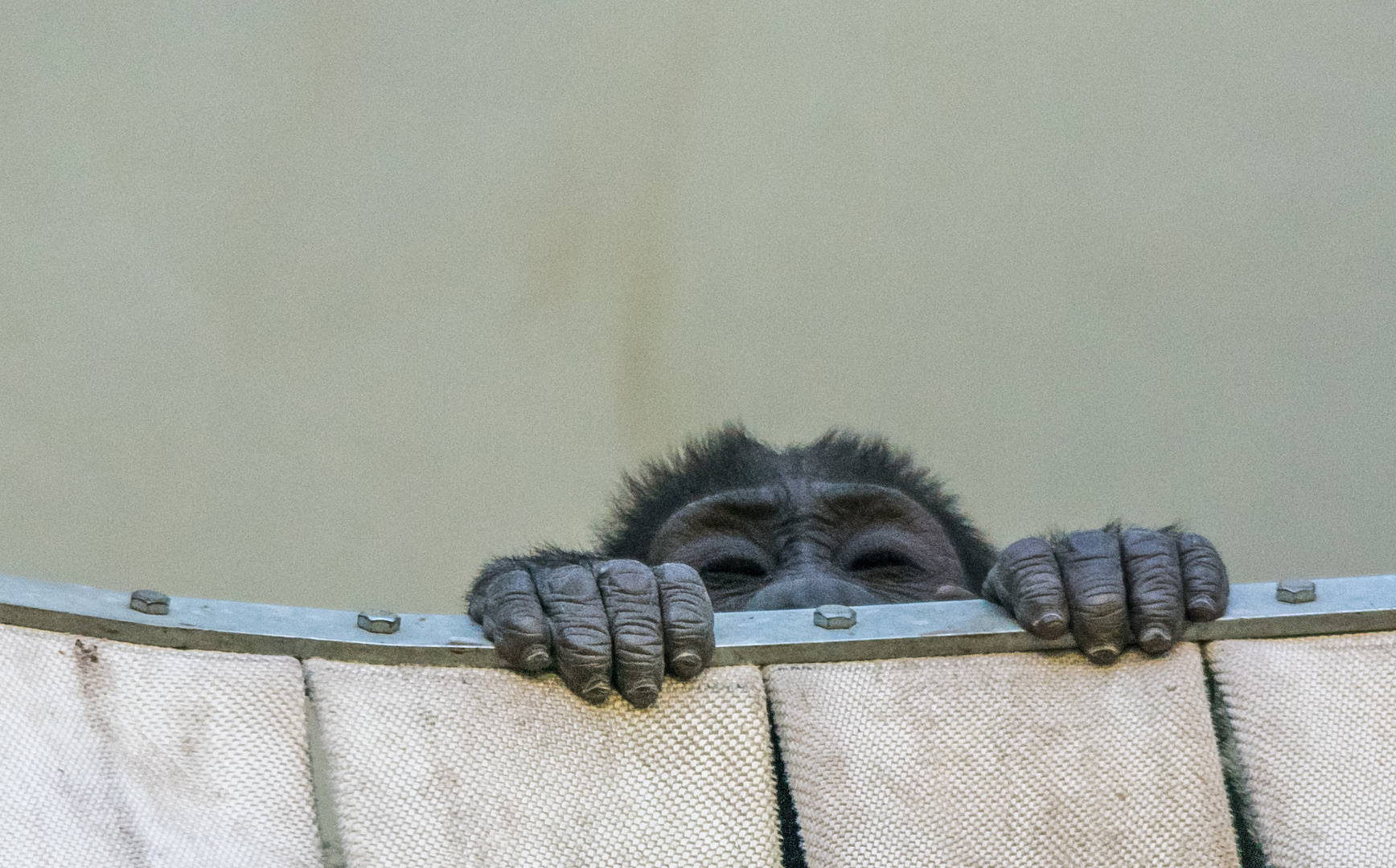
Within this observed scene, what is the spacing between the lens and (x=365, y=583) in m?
5.03

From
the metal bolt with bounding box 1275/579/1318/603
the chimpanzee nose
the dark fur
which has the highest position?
the dark fur

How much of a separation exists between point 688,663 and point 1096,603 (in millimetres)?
400

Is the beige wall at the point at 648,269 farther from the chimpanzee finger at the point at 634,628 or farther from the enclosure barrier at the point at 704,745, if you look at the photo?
the enclosure barrier at the point at 704,745

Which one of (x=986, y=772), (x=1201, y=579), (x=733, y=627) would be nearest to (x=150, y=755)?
(x=733, y=627)

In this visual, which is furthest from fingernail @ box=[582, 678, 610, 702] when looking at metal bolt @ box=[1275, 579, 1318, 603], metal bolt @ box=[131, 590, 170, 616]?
metal bolt @ box=[1275, 579, 1318, 603]

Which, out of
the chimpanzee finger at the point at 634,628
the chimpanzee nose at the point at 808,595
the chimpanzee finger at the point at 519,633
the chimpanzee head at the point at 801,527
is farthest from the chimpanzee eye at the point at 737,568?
the chimpanzee finger at the point at 519,633

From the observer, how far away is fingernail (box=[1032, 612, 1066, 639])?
1590 millimetres

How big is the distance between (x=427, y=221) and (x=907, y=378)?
4.99 ft

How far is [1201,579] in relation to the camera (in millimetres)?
1694

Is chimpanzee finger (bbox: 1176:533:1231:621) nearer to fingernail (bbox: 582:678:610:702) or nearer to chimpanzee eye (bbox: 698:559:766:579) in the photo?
fingernail (bbox: 582:678:610:702)

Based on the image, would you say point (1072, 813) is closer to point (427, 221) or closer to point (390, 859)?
point (390, 859)

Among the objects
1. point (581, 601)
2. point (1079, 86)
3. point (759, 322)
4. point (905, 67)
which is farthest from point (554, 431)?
point (581, 601)

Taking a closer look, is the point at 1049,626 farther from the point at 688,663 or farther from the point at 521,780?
the point at 521,780

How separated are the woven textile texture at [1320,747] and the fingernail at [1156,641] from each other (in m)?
0.07
